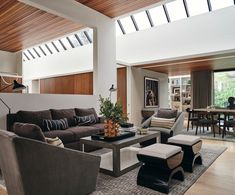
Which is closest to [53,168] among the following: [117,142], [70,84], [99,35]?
[117,142]

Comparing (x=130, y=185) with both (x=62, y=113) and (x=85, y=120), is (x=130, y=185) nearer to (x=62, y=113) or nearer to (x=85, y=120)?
(x=85, y=120)

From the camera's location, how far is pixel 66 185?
2.10 metres

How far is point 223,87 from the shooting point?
8938 mm

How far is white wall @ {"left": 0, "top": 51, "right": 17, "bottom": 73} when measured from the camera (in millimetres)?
8242

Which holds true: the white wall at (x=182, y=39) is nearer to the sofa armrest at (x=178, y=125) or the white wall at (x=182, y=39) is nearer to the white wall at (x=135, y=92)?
the white wall at (x=135, y=92)

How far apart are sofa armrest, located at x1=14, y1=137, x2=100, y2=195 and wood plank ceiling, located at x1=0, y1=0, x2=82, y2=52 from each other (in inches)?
168

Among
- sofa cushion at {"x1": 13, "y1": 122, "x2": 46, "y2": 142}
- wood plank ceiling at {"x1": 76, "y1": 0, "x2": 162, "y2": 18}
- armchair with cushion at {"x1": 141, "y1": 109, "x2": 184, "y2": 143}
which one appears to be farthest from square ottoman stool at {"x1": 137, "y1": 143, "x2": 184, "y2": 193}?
wood plank ceiling at {"x1": 76, "y1": 0, "x2": 162, "y2": 18}

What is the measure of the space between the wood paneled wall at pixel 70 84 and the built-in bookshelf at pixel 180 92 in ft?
17.3

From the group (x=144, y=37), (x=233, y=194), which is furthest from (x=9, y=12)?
(x=233, y=194)

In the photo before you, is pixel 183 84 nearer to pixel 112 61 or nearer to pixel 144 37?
pixel 144 37

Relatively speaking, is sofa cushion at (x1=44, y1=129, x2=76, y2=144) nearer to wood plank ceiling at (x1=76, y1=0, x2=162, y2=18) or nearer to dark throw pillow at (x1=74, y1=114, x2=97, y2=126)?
dark throw pillow at (x1=74, y1=114, x2=97, y2=126)

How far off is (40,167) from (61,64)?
8.93m

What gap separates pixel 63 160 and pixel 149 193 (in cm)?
113

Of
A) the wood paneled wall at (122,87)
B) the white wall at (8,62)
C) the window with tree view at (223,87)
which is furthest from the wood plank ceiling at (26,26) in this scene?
the window with tree view at (223,87)
